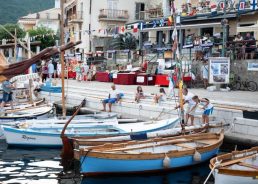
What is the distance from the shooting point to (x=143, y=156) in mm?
15797

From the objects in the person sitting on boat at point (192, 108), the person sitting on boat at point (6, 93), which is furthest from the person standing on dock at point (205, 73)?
the person sitting on boat at point (6, 93)

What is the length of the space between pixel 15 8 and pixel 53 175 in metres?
103

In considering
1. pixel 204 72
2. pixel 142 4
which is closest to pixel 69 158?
pixel 204 72

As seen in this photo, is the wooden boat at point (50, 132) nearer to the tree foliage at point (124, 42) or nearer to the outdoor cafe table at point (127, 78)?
the outdoor cafe table at point (127, 78)

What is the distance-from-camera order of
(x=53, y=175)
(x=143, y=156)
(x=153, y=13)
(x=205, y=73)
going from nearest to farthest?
(x=143, y=156)
(x=53, y=175)
(x=205, y=73)
(x=153, y=13)

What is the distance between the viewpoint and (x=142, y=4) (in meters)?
67.6

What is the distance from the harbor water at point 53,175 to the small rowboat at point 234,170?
1493 millimetres

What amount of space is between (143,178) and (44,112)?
36.5 feet

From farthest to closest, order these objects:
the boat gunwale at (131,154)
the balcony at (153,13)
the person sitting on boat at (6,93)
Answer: the balcony at (153,13)
the person sitting on boat at (6,93)
the boat gunwale at (131,154)

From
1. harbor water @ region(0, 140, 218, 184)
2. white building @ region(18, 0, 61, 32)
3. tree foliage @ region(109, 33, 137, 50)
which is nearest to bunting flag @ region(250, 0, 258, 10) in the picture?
harbor water @ region(0, 140, 218, 184)

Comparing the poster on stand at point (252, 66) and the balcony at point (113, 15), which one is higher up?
the balcony at point (113, 15)

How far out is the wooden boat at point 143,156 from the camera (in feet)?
51.0

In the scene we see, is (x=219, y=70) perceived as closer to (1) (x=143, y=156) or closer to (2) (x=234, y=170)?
(1) (x=143, y=156)

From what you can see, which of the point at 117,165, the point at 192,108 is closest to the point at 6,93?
the point at 192,108
